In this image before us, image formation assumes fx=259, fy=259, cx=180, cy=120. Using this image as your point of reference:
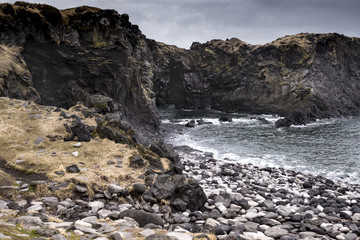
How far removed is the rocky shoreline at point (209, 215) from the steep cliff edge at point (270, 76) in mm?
46761

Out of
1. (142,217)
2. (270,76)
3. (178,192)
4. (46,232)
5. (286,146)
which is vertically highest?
(270,76)

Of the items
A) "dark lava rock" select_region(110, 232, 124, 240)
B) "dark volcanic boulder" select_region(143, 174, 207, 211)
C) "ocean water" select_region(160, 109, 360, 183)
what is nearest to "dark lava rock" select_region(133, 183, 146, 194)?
"dark volcanic boulder" select_region(143, 174, 207, 211)

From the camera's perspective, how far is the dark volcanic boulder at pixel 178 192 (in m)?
12.9

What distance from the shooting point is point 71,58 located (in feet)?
140

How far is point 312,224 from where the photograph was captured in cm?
1261

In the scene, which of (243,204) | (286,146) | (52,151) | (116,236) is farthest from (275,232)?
(286,146)

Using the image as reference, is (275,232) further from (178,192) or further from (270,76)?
(270,76)

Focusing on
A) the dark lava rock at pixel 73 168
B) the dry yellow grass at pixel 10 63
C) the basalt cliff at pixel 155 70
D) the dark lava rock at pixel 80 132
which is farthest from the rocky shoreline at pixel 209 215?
the dry yellow grass at pixel 10 63

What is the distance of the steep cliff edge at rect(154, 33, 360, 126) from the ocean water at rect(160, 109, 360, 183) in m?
14.6

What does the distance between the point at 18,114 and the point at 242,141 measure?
3312 centimetres

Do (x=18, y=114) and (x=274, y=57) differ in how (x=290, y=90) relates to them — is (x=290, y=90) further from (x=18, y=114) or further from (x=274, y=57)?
(x=18, y=114)

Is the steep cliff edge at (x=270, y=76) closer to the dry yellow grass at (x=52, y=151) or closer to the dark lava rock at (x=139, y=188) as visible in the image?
the dry yellow grass at (x=52, y=151)

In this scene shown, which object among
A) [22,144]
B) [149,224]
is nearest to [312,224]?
[149,224]

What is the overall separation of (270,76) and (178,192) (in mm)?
81297
